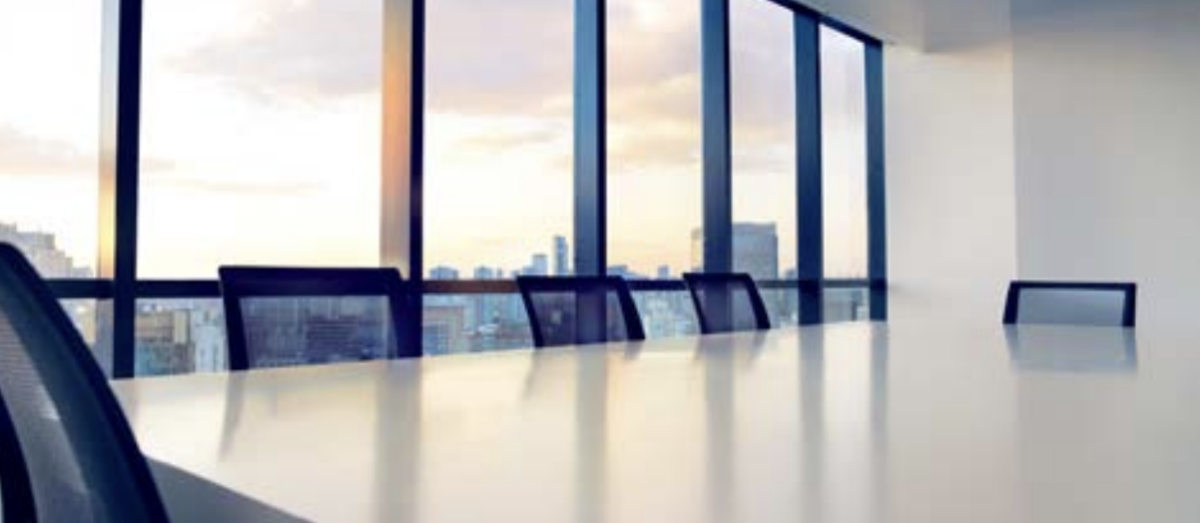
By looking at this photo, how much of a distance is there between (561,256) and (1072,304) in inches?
93.0

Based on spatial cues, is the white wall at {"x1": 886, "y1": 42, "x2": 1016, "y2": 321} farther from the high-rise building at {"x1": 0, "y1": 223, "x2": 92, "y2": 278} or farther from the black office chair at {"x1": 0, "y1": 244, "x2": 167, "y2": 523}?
the black office chair at {"x1": 0, "y1": 244, "x2": 167, "y2": 523}

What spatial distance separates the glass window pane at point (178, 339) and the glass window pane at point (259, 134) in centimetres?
13

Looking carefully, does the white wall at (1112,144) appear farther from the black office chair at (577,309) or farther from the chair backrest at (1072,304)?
the black office chair at (577,309)

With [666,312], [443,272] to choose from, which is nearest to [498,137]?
[443,272]

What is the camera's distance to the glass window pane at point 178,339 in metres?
3.09

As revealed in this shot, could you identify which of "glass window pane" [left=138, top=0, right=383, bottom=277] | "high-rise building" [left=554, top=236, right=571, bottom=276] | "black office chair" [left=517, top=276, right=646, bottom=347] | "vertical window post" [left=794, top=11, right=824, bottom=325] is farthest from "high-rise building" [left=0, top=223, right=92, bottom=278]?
"vertical window post" [left=794, top=11, right=824, bottom=325]

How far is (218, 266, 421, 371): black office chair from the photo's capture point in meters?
1.92

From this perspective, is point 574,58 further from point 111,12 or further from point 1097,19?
point 1097,19

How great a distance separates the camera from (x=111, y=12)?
2.99m

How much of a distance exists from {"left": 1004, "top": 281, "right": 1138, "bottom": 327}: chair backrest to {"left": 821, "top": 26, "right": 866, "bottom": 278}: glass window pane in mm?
2725

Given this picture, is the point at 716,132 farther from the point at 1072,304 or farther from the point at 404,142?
the point at 1072,304

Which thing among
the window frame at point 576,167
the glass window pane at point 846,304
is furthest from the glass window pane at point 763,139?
the glass window pane at point 846,304

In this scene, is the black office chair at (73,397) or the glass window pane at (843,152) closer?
the black office chair at (73,397)

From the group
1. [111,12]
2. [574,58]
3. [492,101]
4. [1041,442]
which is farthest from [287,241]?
[1041,442]
